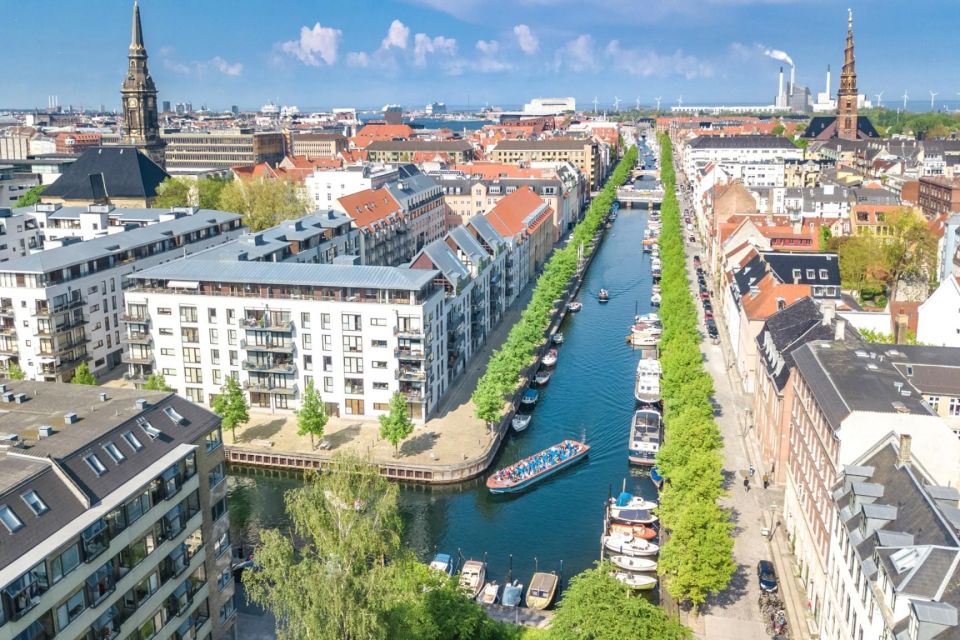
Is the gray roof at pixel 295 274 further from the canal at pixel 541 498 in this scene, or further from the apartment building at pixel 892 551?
the apartment building at pixel 892 551

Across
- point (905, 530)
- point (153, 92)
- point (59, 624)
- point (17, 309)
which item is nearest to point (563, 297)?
point (17, 309)

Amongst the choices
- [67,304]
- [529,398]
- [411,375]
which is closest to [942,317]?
[529,398]

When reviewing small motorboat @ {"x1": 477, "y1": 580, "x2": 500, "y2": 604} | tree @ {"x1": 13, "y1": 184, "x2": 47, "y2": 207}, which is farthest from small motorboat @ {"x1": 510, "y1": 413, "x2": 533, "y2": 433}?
tree @ {"x1": 13, "y1": 184, "x2": 47, "y2": 207}

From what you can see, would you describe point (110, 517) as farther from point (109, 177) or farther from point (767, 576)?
point (109, 177)

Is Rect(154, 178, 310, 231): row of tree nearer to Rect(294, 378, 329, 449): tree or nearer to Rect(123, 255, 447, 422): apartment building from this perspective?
Rect(123, 255, 447, 422): apartment building

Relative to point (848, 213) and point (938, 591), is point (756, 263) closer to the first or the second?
point (848, 213)

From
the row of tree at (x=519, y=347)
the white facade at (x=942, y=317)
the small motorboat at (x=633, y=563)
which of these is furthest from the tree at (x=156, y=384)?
the white facade at (x=942, y=317)
